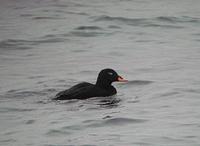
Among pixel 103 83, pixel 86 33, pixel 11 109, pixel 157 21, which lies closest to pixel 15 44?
pixel 86 33

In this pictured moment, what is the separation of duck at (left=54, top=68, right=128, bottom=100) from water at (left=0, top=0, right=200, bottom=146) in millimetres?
153

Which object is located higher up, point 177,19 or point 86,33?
point 177,19

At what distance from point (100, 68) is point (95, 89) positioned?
3374mm

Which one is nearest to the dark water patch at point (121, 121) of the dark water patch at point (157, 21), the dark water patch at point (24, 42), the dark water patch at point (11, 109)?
the dark water patch at point (11, 109)

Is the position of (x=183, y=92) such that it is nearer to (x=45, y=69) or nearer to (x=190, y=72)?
(x=190, y=72)

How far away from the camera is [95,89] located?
1838 cm

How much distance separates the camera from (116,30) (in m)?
27.7

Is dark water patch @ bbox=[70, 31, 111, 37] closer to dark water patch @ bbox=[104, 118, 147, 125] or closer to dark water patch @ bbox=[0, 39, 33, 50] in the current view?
dark water patch @ bbox=[0, 39, 33, 50]

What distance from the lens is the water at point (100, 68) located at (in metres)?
15.0

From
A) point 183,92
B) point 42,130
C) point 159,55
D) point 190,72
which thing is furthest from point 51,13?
point 42,130

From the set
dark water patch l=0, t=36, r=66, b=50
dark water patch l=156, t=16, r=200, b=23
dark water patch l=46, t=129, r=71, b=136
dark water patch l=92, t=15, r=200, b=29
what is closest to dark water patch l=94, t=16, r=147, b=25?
dark water patch l=92, t=15, r=200, b=29

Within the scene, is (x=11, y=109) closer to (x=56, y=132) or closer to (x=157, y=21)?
(x=56, y=132)

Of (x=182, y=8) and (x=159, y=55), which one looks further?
(x=182, y=8)

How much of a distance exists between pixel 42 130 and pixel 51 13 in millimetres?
15639
